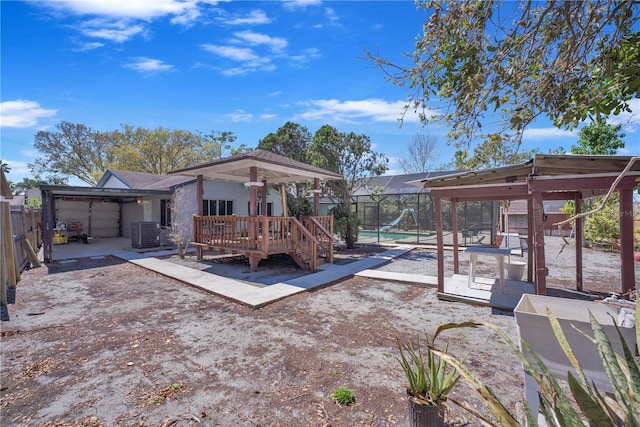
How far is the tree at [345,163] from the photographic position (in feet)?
42.4

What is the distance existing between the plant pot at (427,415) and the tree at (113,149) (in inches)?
1119

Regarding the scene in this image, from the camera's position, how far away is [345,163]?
43.7 feet

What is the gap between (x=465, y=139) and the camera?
3.17 m

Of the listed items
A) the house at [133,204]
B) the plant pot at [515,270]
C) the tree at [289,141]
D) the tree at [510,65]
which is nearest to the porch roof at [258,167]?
the house at [133,204]

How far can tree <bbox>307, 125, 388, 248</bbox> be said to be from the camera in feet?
42.4

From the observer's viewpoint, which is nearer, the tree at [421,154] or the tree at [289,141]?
the tree at [289,141]

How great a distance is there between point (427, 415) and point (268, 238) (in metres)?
6.46

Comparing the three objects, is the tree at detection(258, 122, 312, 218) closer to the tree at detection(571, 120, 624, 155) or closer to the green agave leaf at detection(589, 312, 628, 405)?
the tree at detection(571, 120, 624, 155)

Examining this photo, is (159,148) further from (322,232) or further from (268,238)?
(268,238)

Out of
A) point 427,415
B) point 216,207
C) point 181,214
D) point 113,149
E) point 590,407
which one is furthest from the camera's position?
point 113,149

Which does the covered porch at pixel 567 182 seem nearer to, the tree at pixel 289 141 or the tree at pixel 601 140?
the tree at pixel 289 141

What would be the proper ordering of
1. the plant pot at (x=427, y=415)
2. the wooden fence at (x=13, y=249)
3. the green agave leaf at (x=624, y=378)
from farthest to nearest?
the wooden fence at (x=13, y=249) < the plant pot at (x=427, y=415) < the green agave leaf at (x=624, y=378)

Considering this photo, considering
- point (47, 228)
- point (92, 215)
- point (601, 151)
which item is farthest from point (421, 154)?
point (47, 228)

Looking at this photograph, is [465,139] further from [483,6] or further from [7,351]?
[7,351]
